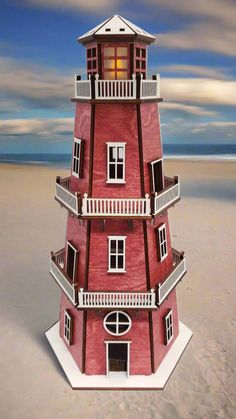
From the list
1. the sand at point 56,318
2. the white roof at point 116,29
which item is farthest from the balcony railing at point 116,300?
the white roof at point 116,29

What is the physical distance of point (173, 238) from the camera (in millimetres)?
32969

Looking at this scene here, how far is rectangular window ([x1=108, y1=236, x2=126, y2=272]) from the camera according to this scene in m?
14.6

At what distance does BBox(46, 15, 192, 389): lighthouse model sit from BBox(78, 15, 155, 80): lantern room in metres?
0.03

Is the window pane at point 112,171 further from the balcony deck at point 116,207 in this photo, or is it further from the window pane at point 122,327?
the window pane at point 122,327

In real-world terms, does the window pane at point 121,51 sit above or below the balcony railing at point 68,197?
above

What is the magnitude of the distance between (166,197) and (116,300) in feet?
13.3

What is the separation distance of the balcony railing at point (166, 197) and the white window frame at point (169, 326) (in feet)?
15.4

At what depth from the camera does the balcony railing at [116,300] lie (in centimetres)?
1462

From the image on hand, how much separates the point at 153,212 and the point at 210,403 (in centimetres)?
726

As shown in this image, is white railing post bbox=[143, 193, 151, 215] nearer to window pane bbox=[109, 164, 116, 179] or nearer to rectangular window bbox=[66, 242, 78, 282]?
window pane bbox=[109, 164, 116, 179]

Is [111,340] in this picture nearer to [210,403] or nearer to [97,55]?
[210,403]

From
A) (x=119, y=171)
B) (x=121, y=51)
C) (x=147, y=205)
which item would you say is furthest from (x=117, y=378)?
(x=121, y=51)

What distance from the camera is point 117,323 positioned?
15.5m

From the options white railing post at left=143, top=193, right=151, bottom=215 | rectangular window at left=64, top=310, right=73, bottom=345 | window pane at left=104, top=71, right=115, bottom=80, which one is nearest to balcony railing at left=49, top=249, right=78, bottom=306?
rectangular window at left=64, top=310, right=73, bottom=345
